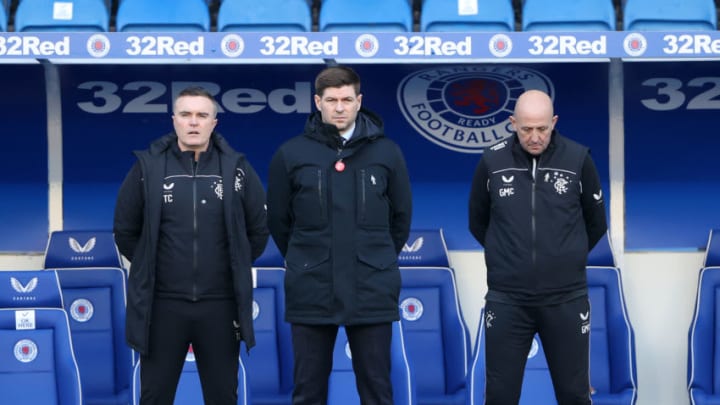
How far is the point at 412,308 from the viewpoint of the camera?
6.72 meters

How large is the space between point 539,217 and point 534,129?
34cm

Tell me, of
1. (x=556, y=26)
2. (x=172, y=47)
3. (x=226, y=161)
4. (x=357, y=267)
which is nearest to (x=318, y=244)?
(x=357, y=267)

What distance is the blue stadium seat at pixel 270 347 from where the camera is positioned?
6582mm

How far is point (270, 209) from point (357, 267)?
47 cm

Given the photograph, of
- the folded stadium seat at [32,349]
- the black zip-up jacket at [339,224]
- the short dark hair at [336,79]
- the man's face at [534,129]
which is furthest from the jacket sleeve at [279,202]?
the folded stadium seat at [32,349]

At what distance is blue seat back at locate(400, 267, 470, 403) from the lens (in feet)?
21.7

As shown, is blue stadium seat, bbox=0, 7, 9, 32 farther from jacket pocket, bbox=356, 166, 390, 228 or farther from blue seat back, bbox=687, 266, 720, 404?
blue seat back, bbox=687, 266, 720, 404

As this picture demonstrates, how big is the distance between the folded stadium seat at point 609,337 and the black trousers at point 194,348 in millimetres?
2024

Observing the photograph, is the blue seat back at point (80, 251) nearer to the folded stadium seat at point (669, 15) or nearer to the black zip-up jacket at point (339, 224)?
the black zip-up jacket at point (339, 224)

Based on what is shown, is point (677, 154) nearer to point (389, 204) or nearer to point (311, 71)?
point (311, 71)

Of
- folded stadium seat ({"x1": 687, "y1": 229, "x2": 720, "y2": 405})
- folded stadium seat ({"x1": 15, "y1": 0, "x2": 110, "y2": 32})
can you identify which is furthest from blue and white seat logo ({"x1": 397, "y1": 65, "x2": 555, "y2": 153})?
folded stadium seat ({"x1": 15, "y1": 0, "x2": 110, "y2": 32})

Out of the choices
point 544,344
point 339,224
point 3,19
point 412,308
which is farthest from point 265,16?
point 544,344

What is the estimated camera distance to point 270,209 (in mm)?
4973

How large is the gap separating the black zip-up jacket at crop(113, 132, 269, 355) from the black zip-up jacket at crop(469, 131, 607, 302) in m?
0.96
